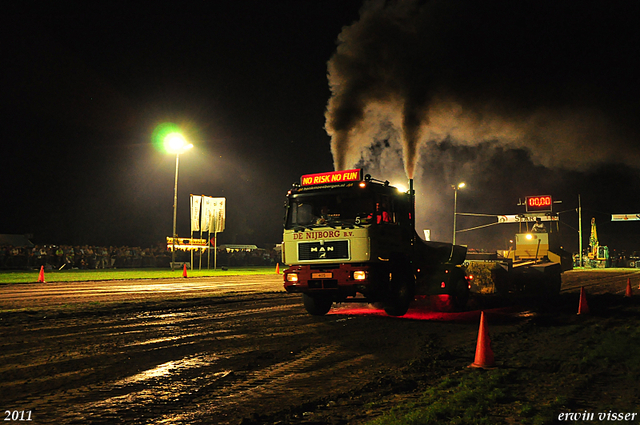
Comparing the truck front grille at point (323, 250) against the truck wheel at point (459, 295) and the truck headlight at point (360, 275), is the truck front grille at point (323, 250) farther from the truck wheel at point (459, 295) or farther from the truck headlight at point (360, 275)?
the truck wheel at point (459, 295)

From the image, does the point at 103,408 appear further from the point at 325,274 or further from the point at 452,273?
the point at 452,273

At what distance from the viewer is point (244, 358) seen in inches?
312

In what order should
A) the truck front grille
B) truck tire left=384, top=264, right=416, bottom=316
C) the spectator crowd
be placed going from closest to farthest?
the truck front grille, truck tire left=384, top=264, right=416, bottom=316, the spectator crowd

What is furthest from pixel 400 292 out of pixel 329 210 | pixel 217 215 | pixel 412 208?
pixel 217 215

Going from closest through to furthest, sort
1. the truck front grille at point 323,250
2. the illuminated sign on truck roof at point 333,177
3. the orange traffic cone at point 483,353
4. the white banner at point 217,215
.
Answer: the orange traffic cone at point 483,353, the truck front grille at point 323,250, the illuminated sign on truck roof at point 333,177, the white banner at point 217,215

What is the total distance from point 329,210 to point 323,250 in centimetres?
95

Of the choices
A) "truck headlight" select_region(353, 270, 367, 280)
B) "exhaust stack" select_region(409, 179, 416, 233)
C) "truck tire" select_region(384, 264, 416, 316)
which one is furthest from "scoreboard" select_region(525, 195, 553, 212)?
"truck headlight" select_region(353, 270, 367, 280)

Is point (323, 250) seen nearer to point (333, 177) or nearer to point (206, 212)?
point (333, 177)

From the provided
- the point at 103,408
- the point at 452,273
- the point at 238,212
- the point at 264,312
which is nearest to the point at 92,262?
the point at 264,312

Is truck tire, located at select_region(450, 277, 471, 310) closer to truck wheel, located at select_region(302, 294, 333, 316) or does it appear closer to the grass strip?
truck wheel, located at select_region(302, 294, 333, 316)

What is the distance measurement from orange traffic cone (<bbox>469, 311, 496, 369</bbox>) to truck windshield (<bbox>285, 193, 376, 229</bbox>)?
16.1ft

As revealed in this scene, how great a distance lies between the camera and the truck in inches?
470

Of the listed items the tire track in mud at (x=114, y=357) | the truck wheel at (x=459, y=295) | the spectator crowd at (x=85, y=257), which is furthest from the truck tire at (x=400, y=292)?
the spectator crowd at (x=85, y=257)

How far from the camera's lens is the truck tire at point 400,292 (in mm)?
12430
